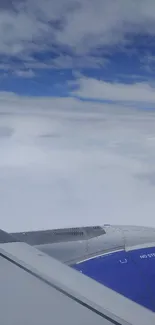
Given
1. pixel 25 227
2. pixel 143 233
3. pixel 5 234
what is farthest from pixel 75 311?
pixel 25 227

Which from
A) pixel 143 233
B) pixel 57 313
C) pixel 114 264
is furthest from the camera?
pixel 143 233

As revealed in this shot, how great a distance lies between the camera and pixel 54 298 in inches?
22.0

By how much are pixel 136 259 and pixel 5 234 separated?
4.34ft

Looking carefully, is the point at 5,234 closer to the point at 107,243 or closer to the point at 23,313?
the point at 23,313

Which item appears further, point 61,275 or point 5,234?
point 5,234

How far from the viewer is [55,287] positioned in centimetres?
60

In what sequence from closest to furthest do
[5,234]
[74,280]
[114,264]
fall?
1. [74,280]
2. [5,234]
3. [114,264]

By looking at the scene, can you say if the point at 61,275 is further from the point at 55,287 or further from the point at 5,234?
the point at 5,234

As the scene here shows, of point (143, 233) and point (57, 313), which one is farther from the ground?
point (57, 313)

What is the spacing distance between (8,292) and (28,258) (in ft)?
0.44

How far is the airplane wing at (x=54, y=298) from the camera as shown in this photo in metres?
0.50

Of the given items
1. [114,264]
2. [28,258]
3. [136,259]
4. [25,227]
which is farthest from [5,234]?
[25,227]

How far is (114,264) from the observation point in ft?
6.37

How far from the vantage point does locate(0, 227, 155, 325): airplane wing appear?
0.50 metres
